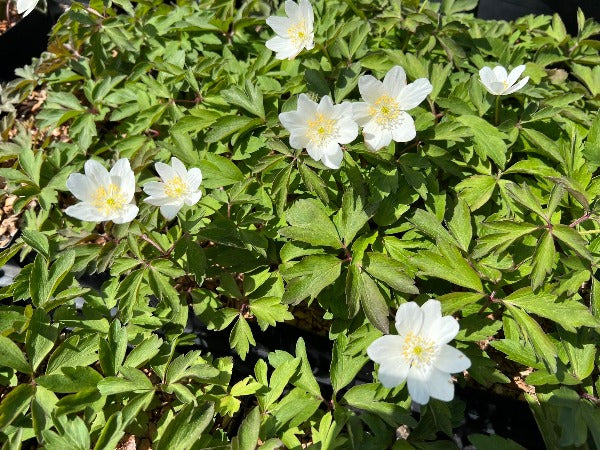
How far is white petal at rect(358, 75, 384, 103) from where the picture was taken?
6.40 ft

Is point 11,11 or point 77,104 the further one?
point 11,11

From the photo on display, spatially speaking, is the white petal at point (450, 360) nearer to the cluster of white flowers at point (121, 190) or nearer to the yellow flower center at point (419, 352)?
the yellow flower center at point (419, 352)

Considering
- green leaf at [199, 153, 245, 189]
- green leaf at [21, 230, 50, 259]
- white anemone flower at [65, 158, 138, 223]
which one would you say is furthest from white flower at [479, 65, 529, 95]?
green leaf at [21, 230, 50, 259]

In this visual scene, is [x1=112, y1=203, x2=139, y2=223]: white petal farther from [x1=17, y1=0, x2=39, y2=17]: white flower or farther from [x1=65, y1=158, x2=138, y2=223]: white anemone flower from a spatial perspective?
[x1=17, y1=0, x2=39, y2=17]: white flower

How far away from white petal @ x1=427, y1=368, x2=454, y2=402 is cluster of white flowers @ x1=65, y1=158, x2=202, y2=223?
3.59 feet

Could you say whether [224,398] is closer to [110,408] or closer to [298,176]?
[110,408]

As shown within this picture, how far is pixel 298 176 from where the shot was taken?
2377 mm

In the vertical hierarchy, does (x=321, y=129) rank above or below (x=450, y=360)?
above

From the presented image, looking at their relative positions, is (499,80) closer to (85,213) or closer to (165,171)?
(165,171)

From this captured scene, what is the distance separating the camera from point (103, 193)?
6.64 feet

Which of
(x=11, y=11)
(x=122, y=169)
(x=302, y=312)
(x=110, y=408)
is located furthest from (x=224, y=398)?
(x=11, y=11)

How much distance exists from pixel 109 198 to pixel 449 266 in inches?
53.5

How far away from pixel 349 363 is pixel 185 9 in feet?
7.49

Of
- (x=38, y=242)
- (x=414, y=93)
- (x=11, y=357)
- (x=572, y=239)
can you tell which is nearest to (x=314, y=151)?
(x=414, y=93)
